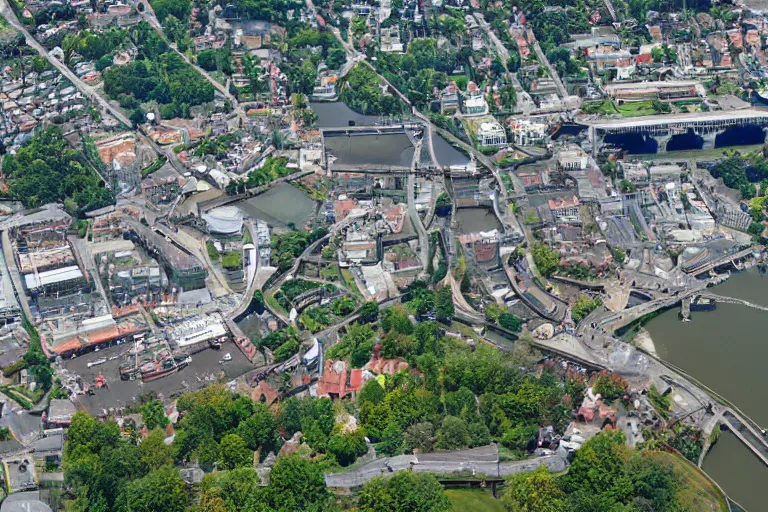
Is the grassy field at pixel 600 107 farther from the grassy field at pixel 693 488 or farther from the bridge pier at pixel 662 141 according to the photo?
the grassy field at pixel 693 488

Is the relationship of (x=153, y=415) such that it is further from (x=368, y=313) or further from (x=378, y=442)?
(x=368, y=313)

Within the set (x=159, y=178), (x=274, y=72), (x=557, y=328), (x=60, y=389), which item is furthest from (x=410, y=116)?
(x=60, y=389)

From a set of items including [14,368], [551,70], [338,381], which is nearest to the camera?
[338,381]

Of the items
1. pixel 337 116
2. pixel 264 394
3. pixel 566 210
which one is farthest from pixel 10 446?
pixel 337 116

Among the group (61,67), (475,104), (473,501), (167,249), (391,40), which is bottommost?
(473,501)

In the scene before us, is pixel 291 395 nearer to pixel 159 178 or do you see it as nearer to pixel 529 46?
pixel 159 178

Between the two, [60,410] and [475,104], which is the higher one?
[475,104]
